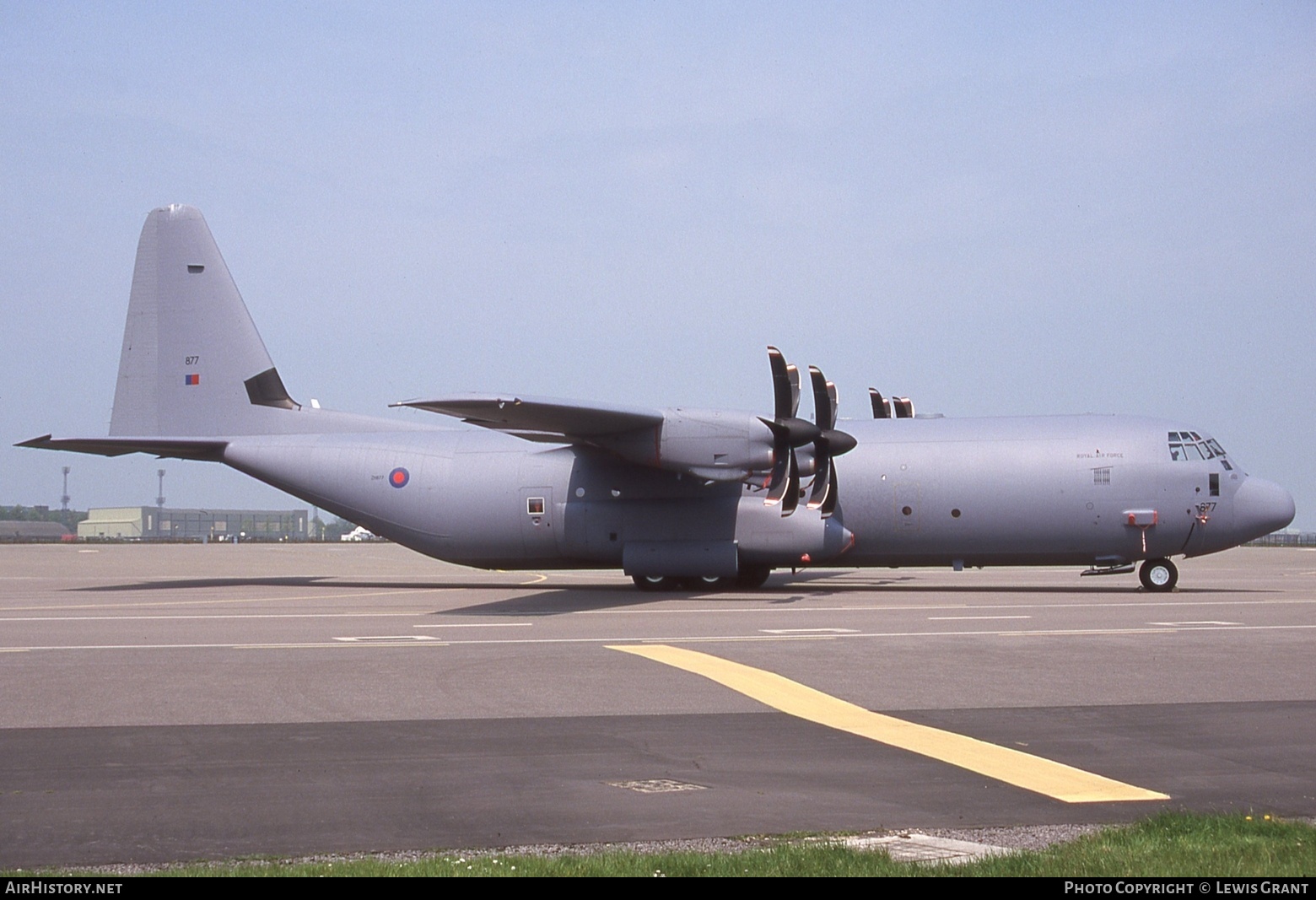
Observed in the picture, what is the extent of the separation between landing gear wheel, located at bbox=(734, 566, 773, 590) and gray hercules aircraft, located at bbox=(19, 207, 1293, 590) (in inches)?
2.6

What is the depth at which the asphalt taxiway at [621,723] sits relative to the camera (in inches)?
301

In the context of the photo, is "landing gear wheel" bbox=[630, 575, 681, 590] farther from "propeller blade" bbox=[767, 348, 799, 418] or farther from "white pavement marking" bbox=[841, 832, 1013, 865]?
"white pavement marking" bbox=[841, 832, 1013, 865]

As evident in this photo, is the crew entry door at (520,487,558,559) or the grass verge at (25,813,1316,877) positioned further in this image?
the crew entry door at (520,487,558,559)

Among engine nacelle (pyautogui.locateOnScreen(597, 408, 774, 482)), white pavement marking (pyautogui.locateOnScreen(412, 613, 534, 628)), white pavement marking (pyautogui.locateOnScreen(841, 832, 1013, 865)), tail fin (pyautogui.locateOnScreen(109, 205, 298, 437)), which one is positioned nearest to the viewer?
white pavement marking (pyautogui.locateOnScreen(841, 832, 1013, 865))

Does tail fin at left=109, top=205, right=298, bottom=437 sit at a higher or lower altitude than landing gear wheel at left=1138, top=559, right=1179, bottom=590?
higher

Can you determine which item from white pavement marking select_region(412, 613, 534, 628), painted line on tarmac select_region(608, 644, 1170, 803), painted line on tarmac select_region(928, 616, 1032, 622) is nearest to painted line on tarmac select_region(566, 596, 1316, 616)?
painted line on tarmac select_region(928, 616, 1032, 622)

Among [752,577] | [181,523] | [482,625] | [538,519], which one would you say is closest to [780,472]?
[752,577]

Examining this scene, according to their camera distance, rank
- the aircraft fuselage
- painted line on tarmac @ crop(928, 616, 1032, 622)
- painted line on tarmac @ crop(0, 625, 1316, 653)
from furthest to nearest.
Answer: the aircraft fuselage < painted line on tarmac @ crop(928, 616, 1032, 622) < painted line on tarmac @ crop(0, 625, 1316, 653)

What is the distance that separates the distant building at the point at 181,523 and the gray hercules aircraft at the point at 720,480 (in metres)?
135

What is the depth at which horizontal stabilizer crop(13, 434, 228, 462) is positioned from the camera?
30609 mm

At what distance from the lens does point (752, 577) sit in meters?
31.3

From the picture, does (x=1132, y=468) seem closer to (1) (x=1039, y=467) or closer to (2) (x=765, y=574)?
(1) (x=1039, y=467)

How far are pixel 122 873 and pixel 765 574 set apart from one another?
25.7 m

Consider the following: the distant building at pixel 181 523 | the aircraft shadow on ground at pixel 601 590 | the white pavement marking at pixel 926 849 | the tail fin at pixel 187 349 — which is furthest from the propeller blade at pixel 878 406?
the distant building at pixel 181 523
